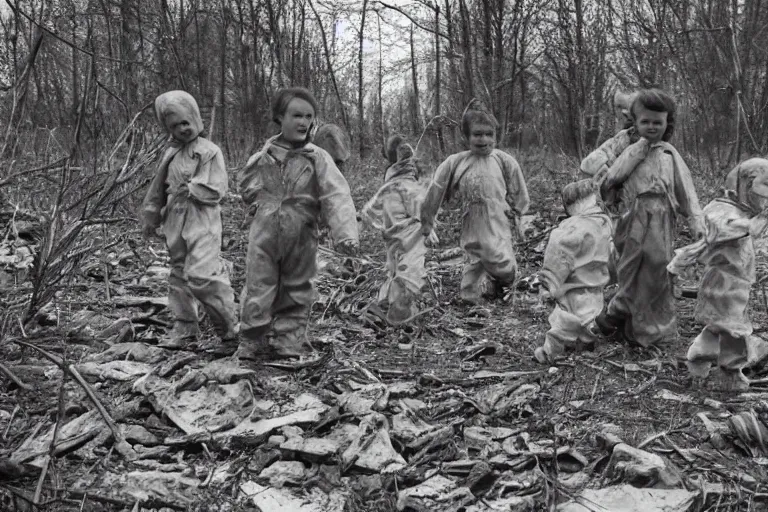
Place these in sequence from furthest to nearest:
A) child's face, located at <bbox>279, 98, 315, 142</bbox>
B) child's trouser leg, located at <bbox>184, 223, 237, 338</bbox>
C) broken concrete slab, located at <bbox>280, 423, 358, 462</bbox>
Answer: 1. child's trouser leg, located at <bbox>184, 223, 237, 338</bbox>
2. child's face, located at <bbox>279, 98, 315, 142</bbox>
3. broken concrete slab, located at <bbox>280, 423, 358, 462</bbox>

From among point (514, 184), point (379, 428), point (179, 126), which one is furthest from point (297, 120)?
point (514, 184)

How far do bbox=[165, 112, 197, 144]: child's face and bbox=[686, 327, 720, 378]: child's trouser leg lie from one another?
404cm

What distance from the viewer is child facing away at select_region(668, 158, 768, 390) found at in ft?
12.9

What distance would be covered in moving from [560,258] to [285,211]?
6.45ft

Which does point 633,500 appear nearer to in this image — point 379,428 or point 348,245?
point 379,428

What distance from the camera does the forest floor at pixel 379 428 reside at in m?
3.24

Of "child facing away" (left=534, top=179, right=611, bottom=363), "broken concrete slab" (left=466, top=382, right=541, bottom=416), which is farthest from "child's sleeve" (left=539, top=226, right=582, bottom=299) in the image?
"broken concrete slab" (left=466, top=382, right=541, bottom=416)

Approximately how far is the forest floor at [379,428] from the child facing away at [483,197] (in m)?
1.38

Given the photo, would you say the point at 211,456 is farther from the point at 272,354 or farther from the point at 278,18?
the point at 278,18

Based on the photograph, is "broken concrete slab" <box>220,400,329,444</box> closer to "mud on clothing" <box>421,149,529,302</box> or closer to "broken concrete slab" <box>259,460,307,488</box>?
"broken concrete slab" <box>259,460,307,488</box>

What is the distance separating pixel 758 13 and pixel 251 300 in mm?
8225

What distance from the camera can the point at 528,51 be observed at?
15.0 m

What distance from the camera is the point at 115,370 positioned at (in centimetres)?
489

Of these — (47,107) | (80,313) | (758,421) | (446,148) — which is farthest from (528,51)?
(758,421)
